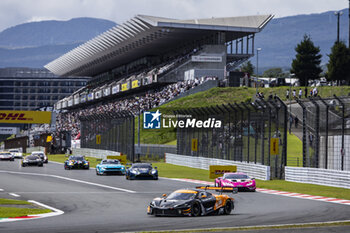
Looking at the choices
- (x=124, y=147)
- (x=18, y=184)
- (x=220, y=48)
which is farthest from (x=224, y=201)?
(x=220, y=48)

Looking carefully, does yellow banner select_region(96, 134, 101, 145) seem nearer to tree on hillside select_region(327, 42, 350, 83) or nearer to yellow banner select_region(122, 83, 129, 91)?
yellow banner select_region(122, 83, 129, 91)

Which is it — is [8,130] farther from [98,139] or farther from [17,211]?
[17,211]

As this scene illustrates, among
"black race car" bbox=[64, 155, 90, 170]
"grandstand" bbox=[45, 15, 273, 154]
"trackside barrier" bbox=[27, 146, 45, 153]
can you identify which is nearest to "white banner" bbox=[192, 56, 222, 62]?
"grandstand" bbox=[45, 15, 273, 154]

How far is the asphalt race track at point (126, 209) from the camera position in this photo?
1619cm

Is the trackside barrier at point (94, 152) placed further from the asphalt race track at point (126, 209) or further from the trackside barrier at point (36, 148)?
the asphalt race track at point (126, 209)

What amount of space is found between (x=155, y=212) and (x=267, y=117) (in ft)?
65.5

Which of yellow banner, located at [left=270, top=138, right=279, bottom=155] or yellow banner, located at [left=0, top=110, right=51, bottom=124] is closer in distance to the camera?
yellow banner, located at [left=270, top=138, right=279, bottom=155]

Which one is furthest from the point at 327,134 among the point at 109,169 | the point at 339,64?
the point at 339,64

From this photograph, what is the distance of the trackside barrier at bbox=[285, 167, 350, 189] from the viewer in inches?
1203

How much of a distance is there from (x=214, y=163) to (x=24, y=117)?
58092 mm

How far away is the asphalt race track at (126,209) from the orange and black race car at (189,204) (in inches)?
11.2

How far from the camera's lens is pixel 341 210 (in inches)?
826

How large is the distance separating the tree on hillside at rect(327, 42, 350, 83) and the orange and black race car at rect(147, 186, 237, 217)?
213 ft

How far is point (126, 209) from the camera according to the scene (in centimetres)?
2103
